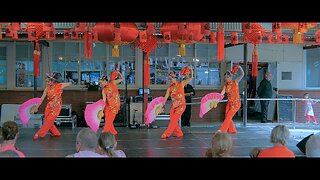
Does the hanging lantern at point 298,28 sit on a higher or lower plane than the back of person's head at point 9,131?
higher

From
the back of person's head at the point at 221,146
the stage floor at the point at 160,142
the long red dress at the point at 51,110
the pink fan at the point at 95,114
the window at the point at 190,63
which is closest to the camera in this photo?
the back of person's head at the point at 221,146

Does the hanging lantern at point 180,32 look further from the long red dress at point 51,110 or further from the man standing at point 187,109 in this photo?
the man standing at point 187,109

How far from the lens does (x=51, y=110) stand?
11.1m

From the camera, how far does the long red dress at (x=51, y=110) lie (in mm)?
11023

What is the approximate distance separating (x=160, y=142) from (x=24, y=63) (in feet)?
23.0

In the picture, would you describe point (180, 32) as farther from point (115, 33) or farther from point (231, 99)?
point (231, 99)

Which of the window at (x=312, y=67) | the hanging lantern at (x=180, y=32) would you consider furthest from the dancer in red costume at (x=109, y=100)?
the window at (x=312, y=67)

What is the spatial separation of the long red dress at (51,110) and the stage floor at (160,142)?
0.21 metres

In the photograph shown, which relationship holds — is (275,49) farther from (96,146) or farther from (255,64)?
(96,146)

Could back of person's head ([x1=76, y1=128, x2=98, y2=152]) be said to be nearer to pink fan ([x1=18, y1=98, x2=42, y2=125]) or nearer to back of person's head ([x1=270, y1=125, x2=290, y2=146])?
back of person's head ([x1=270, y1=125, x2=290, y2=146])

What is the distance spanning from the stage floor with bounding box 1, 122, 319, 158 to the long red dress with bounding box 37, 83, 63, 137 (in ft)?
0.70

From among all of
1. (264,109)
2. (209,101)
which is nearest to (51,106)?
(209,101)

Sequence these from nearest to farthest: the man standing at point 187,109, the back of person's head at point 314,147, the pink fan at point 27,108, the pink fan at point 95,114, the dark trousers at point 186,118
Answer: the back of person's head at point 314,147
the pink fan at point 95,114
the pink fan at point 27,108
the man standing at point 187,109
the dark trousers at point 186,118

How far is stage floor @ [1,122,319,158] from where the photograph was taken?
8.70 m
